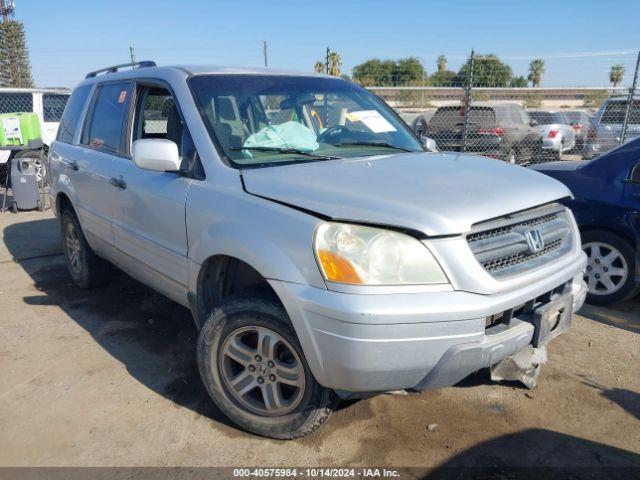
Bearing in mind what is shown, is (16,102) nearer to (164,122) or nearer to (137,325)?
(164,122)

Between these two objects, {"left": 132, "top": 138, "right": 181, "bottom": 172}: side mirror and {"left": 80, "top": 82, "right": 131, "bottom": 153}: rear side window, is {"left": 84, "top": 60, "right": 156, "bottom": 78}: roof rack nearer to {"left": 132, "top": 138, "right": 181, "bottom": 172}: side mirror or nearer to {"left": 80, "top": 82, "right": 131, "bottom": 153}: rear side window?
{"left": 80, "top": 82, "right": 131, "bottom": 153}: rear side window

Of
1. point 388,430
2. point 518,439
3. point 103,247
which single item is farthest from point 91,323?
point 518,439

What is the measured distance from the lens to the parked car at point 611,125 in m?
10.6

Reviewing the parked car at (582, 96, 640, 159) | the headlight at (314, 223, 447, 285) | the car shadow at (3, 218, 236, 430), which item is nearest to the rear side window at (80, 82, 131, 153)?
the car shadow at (3, 218, 236, 430)

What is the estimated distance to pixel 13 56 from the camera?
2711 centimetres

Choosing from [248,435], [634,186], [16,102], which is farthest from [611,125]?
[16,102]

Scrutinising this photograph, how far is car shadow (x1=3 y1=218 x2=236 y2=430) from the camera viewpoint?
328cm

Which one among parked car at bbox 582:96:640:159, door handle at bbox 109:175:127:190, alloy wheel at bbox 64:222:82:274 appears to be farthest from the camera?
parked car at bbox 582:96:640:159

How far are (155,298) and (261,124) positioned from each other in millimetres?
2413

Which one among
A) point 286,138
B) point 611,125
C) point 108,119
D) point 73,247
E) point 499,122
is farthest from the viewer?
point 499,122

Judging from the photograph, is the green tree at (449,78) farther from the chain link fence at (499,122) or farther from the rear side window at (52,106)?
the rear side window at (52,106)

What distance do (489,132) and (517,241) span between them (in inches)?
383

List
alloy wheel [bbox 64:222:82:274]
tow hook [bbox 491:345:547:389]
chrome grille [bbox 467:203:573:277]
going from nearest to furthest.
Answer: chrome grille [bbox 467:203:573:277], tow hook [bbox 491:345:547:389], alloy wheel [bbox 64:222:82:274]

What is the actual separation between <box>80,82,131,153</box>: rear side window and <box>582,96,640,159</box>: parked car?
9813 millimetres
